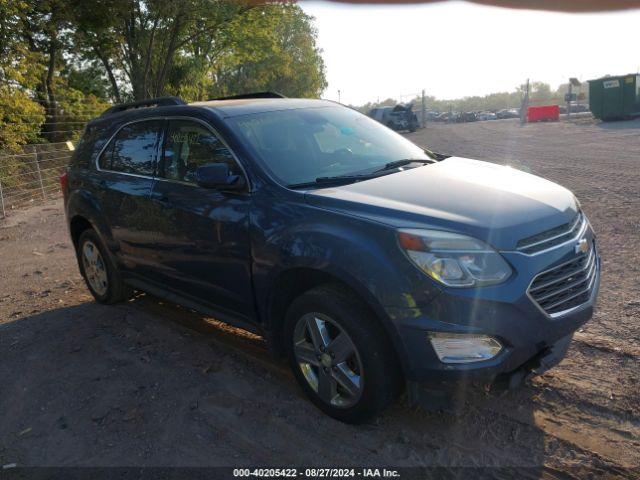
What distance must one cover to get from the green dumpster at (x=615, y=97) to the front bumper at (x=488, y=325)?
29278 millimetres

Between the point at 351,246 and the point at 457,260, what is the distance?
0.54 m

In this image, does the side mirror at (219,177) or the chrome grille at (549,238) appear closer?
the chrome grille at (549,238)

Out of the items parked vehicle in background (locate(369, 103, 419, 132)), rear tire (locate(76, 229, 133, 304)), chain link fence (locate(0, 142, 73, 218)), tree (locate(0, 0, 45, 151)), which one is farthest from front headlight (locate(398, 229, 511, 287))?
parked vehicle in background (locate(369, 103, 419, 132))

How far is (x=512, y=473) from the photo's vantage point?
9.03 feet

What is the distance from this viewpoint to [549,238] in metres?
2.97

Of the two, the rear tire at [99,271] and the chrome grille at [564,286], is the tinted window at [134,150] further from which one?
the chrome grille at [564,286]

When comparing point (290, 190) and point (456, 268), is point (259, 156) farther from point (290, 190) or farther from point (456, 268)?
point (456, 268)

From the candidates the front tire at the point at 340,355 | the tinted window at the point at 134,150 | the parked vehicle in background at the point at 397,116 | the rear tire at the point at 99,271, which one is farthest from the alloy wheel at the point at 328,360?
the parked vehicle in background at the point at 397,116

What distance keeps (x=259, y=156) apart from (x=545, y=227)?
1.79 m

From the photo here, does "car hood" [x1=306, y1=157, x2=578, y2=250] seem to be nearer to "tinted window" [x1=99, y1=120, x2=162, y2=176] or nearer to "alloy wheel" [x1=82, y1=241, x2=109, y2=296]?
"tinted window" [x1=99, y1=120, x2=162, y2=176]

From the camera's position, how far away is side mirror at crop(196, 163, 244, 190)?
11.6 ft

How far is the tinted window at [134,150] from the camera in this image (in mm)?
4523

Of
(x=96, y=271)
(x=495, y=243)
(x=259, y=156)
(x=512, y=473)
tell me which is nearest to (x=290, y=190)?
(x=259, y=156)

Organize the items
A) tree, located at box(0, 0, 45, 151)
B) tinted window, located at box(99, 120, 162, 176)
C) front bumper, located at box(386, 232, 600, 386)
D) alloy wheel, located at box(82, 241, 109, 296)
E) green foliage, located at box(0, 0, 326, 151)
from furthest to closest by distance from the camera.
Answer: green foliage, located at box(0, 0, 326, 151)
tree, located at box(0, 0, 45, 151)
alloy wheel, located at box(82, 241, 109, 296)
tinted window, located at box(99, 120, 162, 176)
front bumper, located at box(386, 232, 600, 386)
